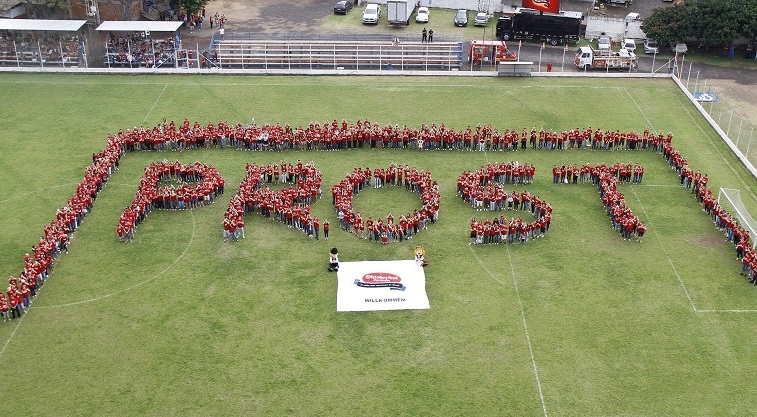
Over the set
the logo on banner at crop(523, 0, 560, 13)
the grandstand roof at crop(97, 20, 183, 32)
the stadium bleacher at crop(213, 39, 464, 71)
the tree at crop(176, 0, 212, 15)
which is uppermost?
the logo on banner at crop(523, 0, 560, 13)

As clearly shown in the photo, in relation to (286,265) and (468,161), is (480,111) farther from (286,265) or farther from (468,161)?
(286,265)

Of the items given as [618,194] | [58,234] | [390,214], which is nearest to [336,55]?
[390,214]

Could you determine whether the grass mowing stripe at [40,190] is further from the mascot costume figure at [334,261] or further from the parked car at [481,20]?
the parked car at [481,20]

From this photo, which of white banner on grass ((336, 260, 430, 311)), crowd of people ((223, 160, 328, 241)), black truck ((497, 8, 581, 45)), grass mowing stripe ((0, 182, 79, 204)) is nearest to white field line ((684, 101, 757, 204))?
black truck ((497, 8, 581, 45))

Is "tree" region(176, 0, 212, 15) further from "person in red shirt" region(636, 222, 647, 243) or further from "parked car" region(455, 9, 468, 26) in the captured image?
"person in red shirt" region(636, 222, 647, 243)

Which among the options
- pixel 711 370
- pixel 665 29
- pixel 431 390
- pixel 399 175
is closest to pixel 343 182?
pixel 399 175

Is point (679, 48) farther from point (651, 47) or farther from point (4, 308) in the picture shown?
point (4, 308)
